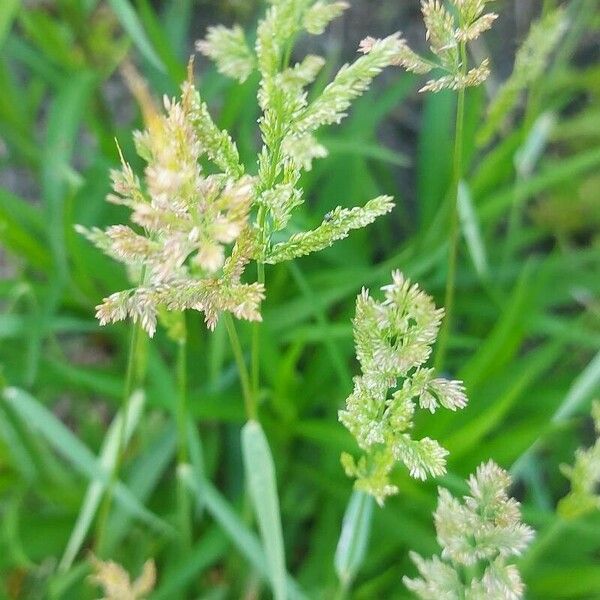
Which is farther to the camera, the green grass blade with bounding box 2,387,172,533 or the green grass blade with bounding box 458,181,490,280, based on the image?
the green grass blade with bounding box 458,181,490,280

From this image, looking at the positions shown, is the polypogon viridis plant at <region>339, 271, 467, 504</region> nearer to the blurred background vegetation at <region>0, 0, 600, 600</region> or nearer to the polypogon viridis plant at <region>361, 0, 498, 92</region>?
the polypogon viridis plant at <region>361, 0, 498, 92</region>

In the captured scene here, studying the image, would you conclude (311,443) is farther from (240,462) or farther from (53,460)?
(53,460)

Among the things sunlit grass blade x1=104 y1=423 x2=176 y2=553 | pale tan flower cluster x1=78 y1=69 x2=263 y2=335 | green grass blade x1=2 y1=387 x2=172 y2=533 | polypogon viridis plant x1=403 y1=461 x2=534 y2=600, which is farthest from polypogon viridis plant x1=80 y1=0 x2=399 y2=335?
sunlit grass blade x1=104 y1=423 x2=176 y2=553

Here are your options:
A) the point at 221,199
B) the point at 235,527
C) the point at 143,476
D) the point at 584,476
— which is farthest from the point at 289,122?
the point at 143,476

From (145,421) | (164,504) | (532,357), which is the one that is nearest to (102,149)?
(145,421)

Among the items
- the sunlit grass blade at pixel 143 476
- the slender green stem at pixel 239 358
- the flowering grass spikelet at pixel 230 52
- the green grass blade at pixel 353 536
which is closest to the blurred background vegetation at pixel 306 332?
the sunlit grass blade at pixel 143 476

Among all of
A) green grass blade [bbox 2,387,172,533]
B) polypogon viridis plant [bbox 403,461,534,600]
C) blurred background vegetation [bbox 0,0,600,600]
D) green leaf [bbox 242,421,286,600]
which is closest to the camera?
polypogon viridis plant [bbox 403,461,534,600]

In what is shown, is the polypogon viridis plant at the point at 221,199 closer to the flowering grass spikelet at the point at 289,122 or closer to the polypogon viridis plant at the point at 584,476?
the flowering grass spikelet at the point at 289,122
